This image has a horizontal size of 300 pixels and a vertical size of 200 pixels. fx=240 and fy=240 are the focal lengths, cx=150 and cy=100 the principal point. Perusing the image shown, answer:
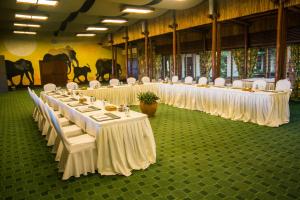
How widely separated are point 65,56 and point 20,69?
10.9ft

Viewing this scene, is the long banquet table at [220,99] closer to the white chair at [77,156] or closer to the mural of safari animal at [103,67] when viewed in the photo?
the white chair at [77,156]

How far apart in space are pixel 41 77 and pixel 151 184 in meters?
17.0

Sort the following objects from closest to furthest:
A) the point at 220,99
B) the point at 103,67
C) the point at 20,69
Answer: the point at 220,99 → the point at 20,69 → the point at 103,67

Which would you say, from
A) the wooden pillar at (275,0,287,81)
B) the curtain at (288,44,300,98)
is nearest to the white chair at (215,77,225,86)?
the wooden pillar at (275,0,287,81)

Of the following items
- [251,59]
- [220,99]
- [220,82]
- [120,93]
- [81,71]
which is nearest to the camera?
[220,99]

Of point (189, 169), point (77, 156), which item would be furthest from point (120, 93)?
point (189, 169)

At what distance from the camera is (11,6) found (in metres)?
8.89

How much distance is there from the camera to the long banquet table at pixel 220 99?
569cm

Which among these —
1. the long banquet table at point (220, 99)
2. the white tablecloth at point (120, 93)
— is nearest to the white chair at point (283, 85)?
the long banquet table at point (220, 99)

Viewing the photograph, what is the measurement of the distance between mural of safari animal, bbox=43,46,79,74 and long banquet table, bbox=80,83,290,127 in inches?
451

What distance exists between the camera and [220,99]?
22.4ft

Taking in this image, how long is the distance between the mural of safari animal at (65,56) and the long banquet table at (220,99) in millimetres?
11458

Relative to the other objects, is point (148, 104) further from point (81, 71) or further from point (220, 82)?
point (81, 71)

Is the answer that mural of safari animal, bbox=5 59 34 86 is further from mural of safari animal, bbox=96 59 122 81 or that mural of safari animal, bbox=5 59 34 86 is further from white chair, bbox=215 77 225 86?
white chair, bbox=215 77 225 86
